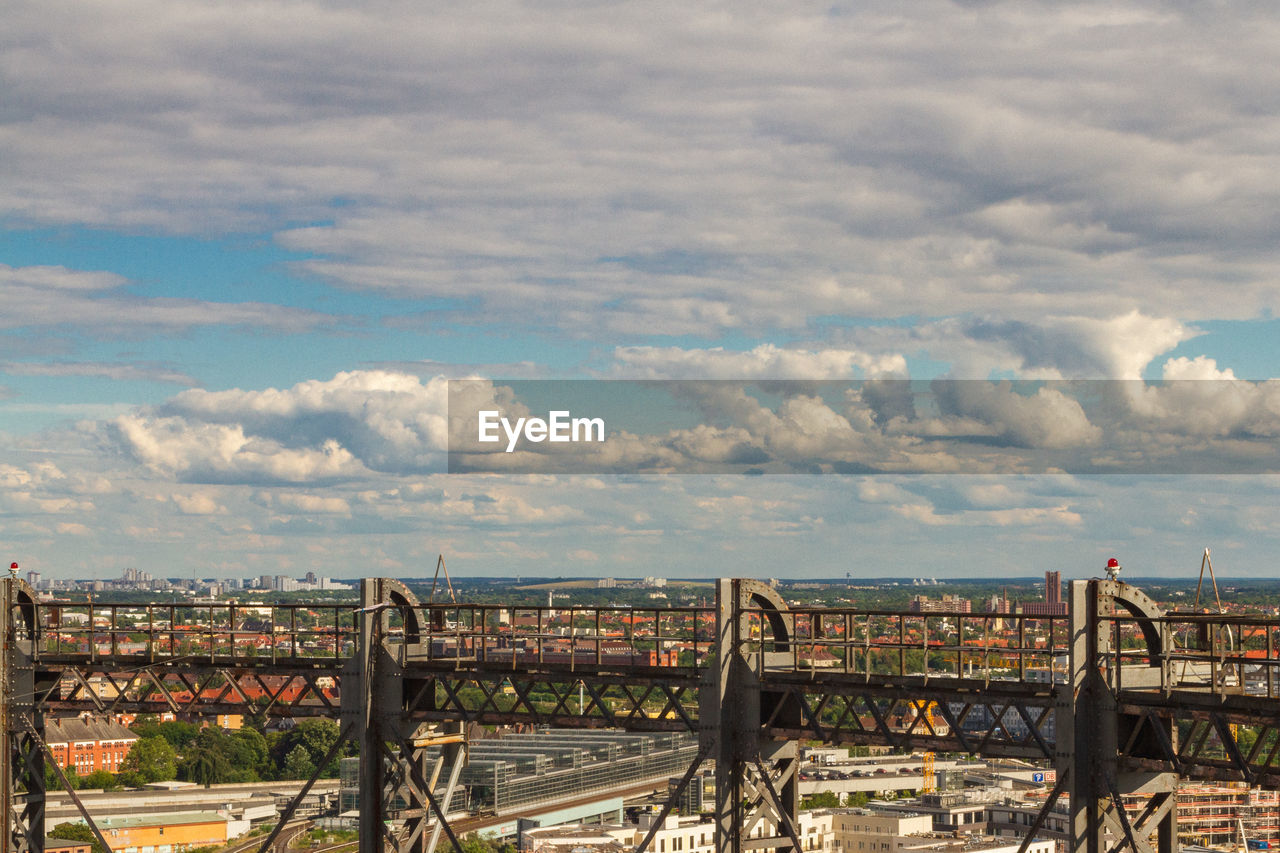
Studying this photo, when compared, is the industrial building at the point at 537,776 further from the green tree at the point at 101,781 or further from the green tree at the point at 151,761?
the green tree at the point at 151,761

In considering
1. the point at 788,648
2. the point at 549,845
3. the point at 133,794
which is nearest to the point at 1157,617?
the point at 788,648

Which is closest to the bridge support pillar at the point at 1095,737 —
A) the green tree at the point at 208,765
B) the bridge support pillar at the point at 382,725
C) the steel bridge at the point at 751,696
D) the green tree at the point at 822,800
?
the steel bridge at the point at 751,696

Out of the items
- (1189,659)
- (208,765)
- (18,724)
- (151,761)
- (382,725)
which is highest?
(1189,659)

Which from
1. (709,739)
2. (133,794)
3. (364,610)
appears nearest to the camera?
(709,739)

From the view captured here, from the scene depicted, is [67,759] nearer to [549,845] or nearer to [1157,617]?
[549,845]

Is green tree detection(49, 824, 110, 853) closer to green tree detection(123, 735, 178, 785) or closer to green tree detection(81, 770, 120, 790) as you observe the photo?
green tree detection(81, 770, 120, 790)

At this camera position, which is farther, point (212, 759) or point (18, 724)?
point (212, 759)

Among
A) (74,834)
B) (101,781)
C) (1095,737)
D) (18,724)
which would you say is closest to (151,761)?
(101,781)

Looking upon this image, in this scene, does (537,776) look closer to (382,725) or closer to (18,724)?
(18,724)
